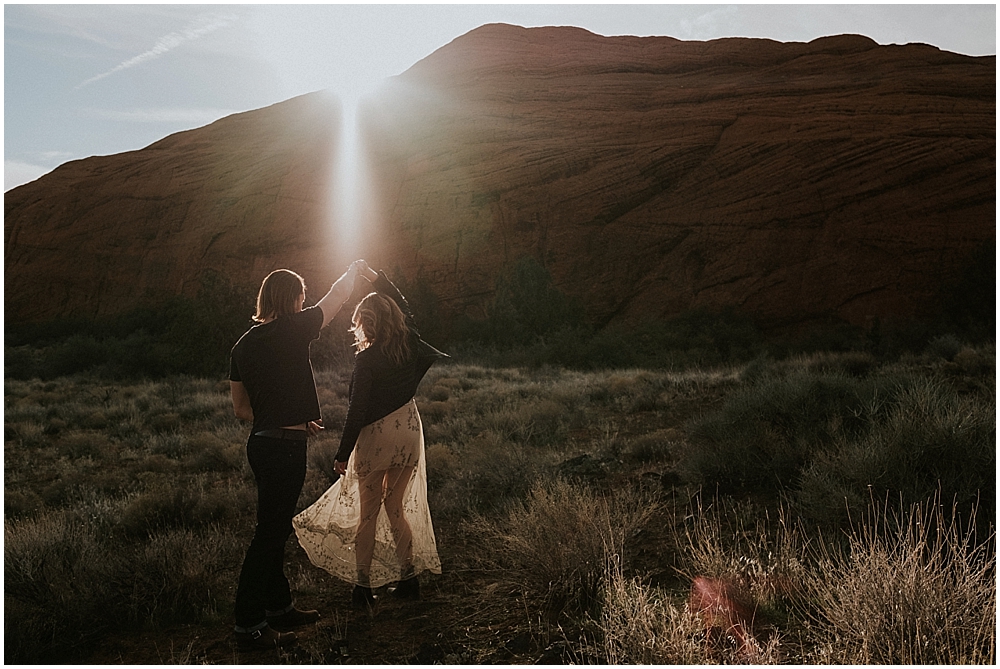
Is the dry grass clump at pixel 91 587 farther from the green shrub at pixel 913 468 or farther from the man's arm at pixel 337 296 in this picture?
the green shrub at pixel 913 468

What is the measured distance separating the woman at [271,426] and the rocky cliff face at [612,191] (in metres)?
29.2

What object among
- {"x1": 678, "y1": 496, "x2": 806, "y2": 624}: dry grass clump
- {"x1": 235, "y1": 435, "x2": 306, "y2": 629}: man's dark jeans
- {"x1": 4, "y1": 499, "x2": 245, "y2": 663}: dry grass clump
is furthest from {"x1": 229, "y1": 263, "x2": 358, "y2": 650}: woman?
{"x1": 678, "y1": 496, "x2": 806, "y2": 624}: dry grass clump

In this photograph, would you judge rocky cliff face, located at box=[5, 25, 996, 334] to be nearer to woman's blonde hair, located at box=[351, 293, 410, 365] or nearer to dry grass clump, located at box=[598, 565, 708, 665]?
woman's blonde hair, located at box=[351, 293, 410, 365]

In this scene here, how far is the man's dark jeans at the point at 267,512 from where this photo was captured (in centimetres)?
331

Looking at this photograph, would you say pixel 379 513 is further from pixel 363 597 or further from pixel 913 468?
pixel 913 468

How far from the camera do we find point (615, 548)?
371 centimetres

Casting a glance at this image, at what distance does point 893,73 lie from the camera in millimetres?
37781

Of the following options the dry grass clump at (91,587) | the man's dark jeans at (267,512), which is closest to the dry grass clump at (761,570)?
the man's dark jeans at (267,512)

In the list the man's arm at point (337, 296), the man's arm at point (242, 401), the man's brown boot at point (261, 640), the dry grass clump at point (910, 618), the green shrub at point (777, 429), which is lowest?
the green shrub at point (777, 429)

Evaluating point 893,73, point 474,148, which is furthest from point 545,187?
point 893,73

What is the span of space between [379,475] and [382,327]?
85 cm

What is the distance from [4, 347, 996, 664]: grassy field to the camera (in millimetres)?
2527

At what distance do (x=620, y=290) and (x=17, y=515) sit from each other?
2859cm

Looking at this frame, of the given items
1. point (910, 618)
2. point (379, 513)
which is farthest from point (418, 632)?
point (910, 618)
